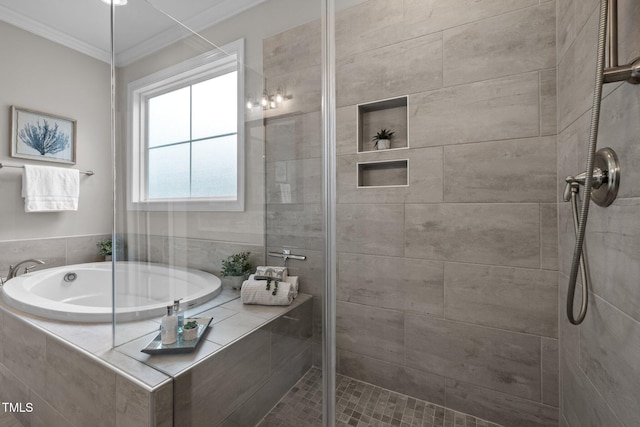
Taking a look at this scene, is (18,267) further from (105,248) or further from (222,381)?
(222,381)

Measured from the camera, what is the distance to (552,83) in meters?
1.18

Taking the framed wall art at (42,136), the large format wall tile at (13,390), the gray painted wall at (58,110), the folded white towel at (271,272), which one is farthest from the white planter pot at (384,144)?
the framed wall art at (42,136)

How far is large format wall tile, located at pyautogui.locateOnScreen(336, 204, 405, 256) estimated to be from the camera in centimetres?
151

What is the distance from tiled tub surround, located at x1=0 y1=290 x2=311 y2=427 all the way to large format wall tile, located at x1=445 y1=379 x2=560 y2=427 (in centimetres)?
82

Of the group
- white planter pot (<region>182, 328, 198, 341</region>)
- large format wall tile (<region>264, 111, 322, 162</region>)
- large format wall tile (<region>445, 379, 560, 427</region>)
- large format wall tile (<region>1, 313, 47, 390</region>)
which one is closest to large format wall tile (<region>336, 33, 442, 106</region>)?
large format wall tile (<region>264, 111, 322, 162</region>)

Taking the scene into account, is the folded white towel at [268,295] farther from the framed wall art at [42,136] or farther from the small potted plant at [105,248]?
the framed wall art at [42,136]

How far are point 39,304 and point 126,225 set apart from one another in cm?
65

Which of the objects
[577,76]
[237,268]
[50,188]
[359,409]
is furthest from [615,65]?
[50,188]

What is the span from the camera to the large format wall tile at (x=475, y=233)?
48.6 inches

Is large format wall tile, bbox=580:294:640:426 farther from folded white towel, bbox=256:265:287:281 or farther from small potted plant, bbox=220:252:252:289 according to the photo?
small potted plant, bbox=220:252:252:289

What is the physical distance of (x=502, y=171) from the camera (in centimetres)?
127

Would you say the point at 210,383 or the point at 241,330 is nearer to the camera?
the point at 210,383

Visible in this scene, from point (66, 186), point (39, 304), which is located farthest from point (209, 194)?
point (66, 186)

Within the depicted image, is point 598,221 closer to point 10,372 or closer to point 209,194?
point 209,194
